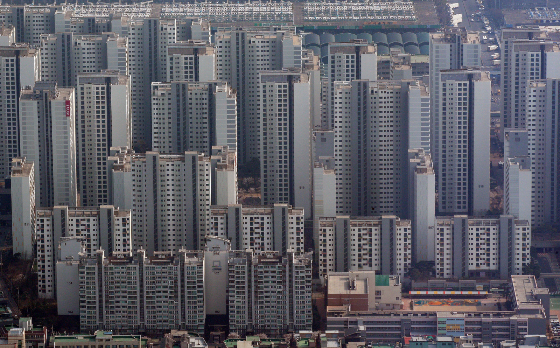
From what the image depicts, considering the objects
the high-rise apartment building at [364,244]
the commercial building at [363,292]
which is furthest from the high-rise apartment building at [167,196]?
the commercial building at [363,292]

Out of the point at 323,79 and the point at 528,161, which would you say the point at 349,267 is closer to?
the point at 528,161

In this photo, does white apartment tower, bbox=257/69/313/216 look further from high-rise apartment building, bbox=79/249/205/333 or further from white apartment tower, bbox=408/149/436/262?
high-rise apartment building, bbox=79/249/205/333

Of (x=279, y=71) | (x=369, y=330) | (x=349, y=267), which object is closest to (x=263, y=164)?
(x=279, y=71)

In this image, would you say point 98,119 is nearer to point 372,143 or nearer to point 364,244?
point 372,143

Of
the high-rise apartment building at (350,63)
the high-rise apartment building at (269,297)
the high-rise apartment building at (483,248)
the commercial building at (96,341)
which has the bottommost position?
the commercial building at (96,341)

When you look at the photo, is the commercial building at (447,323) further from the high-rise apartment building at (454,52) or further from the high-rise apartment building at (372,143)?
the high-rise apartment building at (454,52)
